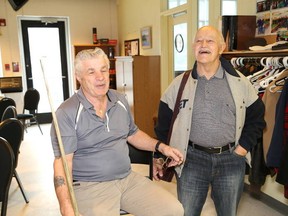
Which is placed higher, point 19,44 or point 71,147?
point 19,44

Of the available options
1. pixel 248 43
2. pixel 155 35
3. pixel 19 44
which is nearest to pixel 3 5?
pixel 19 44

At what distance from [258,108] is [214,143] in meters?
0.34

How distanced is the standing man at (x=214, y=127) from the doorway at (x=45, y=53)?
5.35m

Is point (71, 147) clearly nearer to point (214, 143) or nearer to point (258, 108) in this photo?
point (214, 143)

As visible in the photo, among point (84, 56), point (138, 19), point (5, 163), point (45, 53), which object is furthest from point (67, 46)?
point (84, 56)

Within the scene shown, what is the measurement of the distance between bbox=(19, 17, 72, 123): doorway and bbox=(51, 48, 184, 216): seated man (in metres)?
5.27

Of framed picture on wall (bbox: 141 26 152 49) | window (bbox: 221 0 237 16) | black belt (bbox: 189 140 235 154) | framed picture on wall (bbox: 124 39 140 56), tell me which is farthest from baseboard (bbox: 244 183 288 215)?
framed picture on wall (bbox: 124 39 140 56)

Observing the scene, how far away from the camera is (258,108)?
169 centimetres

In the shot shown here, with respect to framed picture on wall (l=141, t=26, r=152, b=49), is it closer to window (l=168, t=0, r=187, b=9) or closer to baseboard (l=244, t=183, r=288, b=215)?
window (l=168, t=0, r=187, b=9)

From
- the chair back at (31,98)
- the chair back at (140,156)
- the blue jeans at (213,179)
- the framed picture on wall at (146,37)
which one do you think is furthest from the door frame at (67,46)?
the blue jeans at (213,179)

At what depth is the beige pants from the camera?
1.47 meters

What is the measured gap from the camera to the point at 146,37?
5426 mm

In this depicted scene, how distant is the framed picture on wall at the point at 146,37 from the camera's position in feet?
17.3

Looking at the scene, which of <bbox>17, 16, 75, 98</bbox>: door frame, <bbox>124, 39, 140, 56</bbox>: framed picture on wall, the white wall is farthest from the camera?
<bbox>17, 16, 75, 98</bbox>: door frame
